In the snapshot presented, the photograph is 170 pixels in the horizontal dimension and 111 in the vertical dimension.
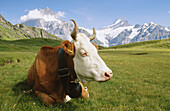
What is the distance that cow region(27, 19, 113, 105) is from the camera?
3698 mm

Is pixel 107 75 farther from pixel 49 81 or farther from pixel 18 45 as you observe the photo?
pixel 18 45

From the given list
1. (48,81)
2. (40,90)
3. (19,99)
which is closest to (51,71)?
(48,81)

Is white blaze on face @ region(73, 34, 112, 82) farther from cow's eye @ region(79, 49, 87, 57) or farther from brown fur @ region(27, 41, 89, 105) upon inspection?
brown fur @ region(27, 41, 89, 105)

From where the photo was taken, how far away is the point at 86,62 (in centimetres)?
373

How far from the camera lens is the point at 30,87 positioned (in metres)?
5.83

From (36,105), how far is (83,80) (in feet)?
5.94

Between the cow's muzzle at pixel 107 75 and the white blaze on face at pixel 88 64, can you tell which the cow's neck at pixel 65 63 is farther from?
the cow's muzzle at pixel 107 75

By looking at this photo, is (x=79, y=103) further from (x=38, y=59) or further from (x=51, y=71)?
(x=38, y=59)

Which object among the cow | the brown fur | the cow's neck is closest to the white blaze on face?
the cow

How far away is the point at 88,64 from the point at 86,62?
0.08m

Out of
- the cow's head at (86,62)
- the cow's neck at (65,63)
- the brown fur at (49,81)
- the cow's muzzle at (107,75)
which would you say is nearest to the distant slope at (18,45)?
the brown fur at (49,81)

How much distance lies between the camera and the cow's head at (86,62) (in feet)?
11.9

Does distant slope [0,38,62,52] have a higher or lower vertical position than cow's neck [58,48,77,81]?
higher

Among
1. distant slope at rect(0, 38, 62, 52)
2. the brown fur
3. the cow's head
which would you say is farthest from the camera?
distant slope at rect(0, 38, 62, 52)
